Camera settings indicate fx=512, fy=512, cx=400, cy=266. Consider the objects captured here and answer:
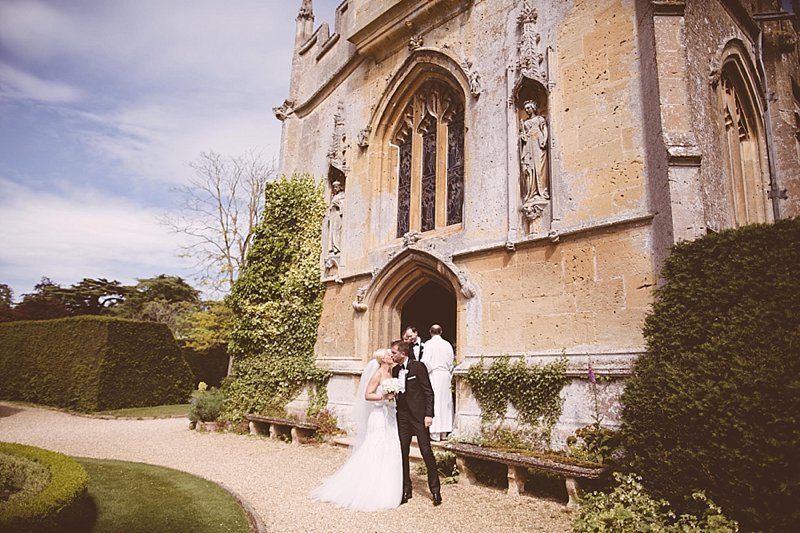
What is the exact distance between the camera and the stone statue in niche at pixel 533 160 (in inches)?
291

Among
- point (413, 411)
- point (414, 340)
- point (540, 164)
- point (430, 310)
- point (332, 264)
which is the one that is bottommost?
point (413, 411)

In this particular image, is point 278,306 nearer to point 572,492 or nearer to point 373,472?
point 373,472

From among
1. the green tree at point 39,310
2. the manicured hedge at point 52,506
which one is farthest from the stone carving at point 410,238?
the green tree at point 39,310

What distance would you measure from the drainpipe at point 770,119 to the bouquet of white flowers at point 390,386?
726 centimetres

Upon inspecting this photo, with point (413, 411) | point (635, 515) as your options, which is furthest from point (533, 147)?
point (635, 515)

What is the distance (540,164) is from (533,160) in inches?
5.1

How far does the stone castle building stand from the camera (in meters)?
6.38

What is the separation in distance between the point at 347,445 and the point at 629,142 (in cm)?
644

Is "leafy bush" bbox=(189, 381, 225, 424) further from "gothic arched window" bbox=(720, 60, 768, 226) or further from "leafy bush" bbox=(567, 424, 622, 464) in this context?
"gothic arched window" bbox=(720, 60, 768, 226)

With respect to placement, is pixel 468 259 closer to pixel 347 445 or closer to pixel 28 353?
pixel 347 445

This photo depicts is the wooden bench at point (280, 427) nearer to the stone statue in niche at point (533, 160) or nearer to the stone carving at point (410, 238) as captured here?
the stone carving at point (410, 238)

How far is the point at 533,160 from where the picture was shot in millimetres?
7566

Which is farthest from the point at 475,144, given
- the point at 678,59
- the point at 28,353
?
the point at 28,353

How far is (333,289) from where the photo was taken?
10.9 metres
